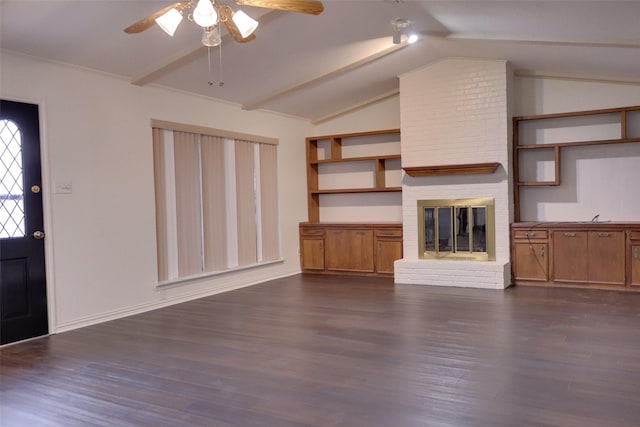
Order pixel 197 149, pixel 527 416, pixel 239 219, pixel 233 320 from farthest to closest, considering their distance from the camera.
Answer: pixel 239 219 → pixel 197 149 → pixel 233 320 → pixel 527 416

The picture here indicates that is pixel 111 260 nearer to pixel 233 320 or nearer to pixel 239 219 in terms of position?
pixel 233 320

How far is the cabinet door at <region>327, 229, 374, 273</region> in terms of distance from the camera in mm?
7215

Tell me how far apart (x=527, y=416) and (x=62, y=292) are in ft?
12.8

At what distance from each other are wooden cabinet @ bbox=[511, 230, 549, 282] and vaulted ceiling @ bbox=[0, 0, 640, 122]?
2.07 m

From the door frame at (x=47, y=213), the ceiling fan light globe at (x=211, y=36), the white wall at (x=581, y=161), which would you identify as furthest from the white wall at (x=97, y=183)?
the white wall at (x=581, y=161)

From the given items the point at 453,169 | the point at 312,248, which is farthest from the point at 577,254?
the point at 312,248

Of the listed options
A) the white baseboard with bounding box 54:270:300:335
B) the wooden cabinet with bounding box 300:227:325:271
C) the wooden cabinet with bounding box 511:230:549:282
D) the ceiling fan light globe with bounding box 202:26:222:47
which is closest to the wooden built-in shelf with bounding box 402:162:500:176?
the wooden cabinet with bounding box 511:230:549:282

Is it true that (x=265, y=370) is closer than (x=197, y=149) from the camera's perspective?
Yes

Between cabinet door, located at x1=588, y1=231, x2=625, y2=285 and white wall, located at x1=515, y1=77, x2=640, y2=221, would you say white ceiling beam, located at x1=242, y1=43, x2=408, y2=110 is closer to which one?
white wall, located at x1=515, y1=77, x2=640, y2=221

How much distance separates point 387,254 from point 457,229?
3.69 ft

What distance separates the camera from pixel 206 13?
2893 mm

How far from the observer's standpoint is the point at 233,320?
15.4 ft

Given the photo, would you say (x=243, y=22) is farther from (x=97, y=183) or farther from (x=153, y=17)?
(x=97, y=183)

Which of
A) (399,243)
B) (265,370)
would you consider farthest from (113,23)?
(399,243)
